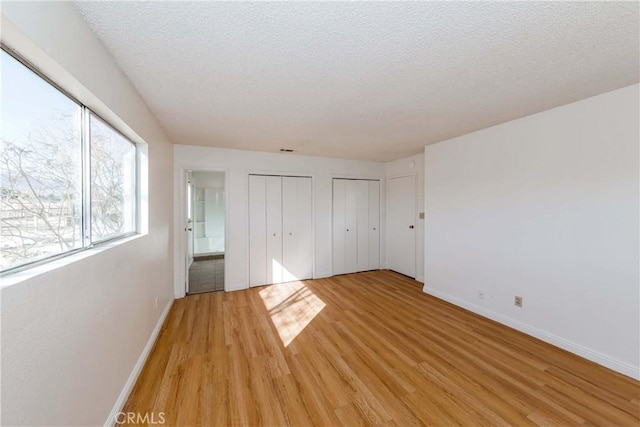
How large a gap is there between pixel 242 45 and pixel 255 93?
616mm

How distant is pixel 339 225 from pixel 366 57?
3.43m

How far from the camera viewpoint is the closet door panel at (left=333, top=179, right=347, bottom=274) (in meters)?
4.70

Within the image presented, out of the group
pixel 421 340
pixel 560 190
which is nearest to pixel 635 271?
pixel 560 190

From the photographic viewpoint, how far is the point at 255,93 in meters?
2.04

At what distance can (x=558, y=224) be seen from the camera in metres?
2.36

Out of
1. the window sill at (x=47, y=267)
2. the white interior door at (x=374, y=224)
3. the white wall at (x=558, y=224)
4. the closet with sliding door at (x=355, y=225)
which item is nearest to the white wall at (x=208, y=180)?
the closet with sliding door at (x=355, y=225)

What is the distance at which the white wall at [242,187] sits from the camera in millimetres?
3654

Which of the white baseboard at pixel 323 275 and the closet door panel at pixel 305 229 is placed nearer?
the closet door panel at pixel 305 229

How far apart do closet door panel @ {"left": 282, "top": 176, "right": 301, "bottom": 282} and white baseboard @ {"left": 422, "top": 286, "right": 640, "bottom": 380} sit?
2476 millimetres

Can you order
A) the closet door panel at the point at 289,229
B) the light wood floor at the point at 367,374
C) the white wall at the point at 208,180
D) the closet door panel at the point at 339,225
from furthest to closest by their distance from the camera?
the white wall at the point at 208,180
the closet door panel at the point at 339,225
the closet door panel at the point at 289,229
the light wood floor at the point at 367,374

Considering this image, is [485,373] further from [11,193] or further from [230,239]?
[230,239]

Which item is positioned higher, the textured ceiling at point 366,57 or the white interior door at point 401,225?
the textured ceiling at point 366,57

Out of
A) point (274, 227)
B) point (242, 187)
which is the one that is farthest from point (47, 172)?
point (274, 227)

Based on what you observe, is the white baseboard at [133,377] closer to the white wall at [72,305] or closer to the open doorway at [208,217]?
the white wall at [72,305]
